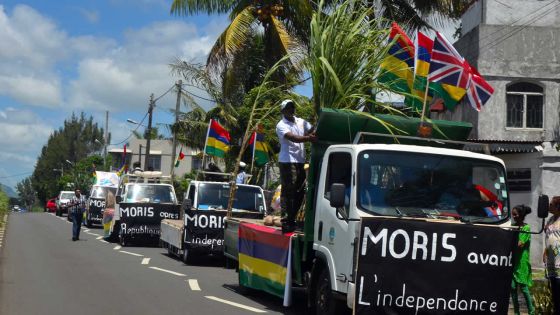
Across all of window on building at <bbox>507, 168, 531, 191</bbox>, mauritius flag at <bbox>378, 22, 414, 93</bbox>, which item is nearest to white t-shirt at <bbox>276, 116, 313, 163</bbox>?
mauritius flag at <bbox>378, 22, 414, 93</bbox>

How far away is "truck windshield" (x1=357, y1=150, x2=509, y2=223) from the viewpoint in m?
8.05

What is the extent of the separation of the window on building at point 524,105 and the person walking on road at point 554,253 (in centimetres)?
1467

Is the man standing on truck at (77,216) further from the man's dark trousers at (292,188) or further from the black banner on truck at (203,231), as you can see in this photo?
the man's dark trousers at (292,188)

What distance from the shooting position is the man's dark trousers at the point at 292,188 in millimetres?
10531

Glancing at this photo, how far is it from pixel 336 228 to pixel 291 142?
7.73ft

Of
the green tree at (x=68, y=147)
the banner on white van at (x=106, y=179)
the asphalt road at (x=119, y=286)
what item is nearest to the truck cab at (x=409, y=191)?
the asphalt road at (x=119, y=286)

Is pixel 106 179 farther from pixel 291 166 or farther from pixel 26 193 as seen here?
pixel 26 193

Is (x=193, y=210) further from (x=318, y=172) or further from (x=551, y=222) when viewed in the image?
(x=551, y=222)

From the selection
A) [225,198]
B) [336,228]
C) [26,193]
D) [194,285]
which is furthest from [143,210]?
[26,193]

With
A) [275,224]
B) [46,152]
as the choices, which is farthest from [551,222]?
[46,152]

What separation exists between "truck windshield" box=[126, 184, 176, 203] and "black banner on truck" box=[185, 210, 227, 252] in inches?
232

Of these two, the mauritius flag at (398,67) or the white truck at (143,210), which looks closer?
the mauritius flag at (398,67)

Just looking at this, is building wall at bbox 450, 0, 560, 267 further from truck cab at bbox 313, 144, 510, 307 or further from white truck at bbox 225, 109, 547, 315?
truck cab at bbox 313, 144, 510, 307

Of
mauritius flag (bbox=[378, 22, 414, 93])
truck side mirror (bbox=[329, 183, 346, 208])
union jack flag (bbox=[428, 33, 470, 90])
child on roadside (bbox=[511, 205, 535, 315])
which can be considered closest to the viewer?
truck side mirror (bbox=[329, 183, 346, 208])
